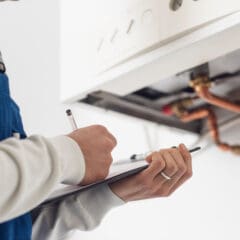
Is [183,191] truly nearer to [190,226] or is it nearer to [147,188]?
[190,226]

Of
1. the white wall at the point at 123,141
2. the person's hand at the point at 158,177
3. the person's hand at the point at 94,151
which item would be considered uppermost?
the person's hand at the point at 94,151

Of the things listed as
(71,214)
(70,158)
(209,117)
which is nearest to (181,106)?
(209,117)

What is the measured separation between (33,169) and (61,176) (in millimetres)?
33

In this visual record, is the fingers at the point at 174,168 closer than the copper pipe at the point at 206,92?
Yes

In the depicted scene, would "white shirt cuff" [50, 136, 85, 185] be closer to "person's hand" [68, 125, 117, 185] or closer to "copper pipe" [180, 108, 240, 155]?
"person's hand" [68, 125, 117, 185]

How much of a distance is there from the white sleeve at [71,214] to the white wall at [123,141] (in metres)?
0.35

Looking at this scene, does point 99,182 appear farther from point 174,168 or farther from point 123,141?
point 123,141

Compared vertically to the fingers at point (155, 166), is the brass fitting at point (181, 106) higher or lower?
lower

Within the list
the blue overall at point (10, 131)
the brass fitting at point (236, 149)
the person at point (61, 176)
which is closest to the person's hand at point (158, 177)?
the person at point (61, 176)

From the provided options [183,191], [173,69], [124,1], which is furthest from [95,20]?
[183,191]

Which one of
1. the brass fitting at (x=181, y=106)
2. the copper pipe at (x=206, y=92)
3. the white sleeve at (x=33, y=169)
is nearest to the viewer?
the white sleeve at (x=33, y=169)

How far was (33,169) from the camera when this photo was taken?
1.55 feet

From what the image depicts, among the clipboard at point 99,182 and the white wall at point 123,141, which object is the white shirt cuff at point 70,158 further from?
the white wall at point 123,141

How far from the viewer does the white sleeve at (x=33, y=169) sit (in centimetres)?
46
